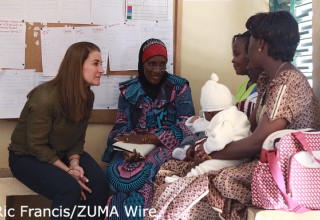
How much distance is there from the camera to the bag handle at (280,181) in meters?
1.46

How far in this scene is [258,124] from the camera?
176cm

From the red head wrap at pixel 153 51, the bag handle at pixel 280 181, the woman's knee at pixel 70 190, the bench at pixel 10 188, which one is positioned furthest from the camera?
the red head wrap at pixel 153 51

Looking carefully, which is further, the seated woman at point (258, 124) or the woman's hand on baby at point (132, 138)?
the woman's hand on baby at point (132, 138)

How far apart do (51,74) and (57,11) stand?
46 cm

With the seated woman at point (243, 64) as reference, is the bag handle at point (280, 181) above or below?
below

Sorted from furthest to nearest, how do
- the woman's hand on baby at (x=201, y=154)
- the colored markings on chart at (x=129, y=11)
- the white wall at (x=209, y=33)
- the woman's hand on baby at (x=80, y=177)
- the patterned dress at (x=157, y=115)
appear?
1. the white wall at (x=209, y=33)
2. the colored markings on chart at (x=129, y=11)
3. the patterned dress at (x=157, y=115)
4. the woman's hand on baby at (x=80, y=177)
5. the woman's hand on baby at (x=201, y=154)

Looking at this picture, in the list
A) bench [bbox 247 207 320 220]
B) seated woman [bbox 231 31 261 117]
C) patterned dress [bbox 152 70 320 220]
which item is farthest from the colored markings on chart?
bench [bbox 247 207 320 220]

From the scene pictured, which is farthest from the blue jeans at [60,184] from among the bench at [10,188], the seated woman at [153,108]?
the seated woman at [153,108]

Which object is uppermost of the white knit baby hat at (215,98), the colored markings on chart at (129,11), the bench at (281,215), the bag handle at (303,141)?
the colored markings on chart at (129,11)

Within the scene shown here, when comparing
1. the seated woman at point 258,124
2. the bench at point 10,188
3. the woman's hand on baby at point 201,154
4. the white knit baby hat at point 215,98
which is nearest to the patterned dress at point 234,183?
the seated woman at point 258,124

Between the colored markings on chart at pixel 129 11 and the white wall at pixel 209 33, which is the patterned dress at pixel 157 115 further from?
the colored markings on chart at pixel 129 11

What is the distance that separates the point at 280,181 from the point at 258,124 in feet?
1.16

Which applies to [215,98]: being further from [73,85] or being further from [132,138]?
[132,138]

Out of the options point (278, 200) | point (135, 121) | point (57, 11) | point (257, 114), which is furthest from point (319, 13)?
point (57, 11)
